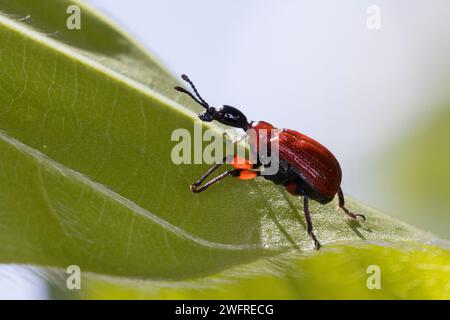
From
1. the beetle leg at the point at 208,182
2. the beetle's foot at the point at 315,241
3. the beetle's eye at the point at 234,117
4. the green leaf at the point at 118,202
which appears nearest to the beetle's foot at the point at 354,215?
the green leaf at the point at 118,202

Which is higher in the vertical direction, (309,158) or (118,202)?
(309,158)

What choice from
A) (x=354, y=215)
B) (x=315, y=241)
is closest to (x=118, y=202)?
(x=315, y=241)

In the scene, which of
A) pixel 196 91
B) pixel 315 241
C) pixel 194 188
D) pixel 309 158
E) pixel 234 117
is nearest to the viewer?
pixel 315 241

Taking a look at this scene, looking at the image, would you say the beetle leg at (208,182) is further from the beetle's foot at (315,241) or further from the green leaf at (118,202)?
the beetle's foot at (315,241)

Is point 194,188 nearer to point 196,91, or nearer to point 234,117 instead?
point 196,91

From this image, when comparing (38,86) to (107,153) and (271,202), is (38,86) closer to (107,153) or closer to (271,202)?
(107,153)

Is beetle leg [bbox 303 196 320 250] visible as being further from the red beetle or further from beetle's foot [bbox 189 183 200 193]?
beetle's foot [bbox 189 183 200 193]

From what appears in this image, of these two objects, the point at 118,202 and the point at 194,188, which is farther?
the point at 194,188
